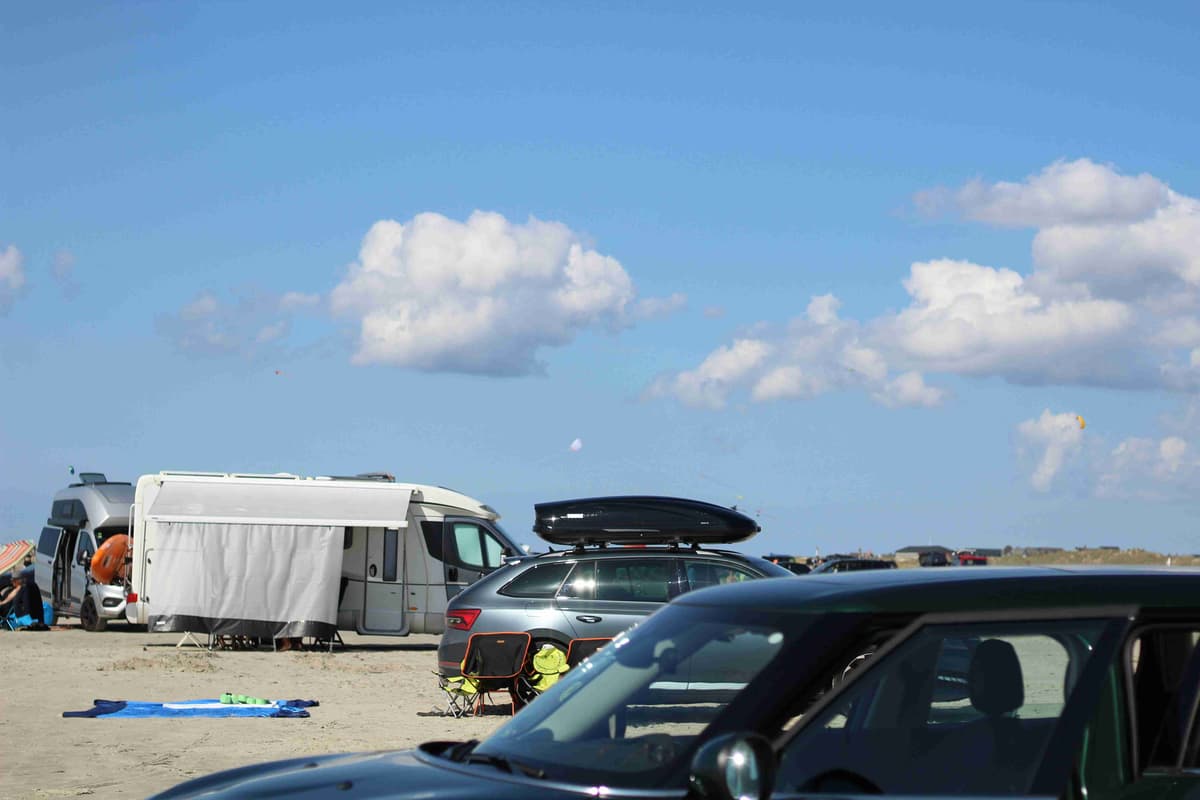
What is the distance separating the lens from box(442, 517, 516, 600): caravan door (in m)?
27.5

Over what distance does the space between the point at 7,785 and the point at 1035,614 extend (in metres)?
8.54

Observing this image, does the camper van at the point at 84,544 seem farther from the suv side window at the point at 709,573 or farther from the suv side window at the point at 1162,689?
the suv side window at the point at 1162,689

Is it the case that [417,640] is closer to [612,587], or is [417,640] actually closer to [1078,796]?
[612,587]

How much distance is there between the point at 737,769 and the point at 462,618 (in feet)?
38.8

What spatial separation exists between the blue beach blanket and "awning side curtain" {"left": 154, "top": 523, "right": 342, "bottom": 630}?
36.4 ft

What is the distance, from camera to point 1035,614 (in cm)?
402

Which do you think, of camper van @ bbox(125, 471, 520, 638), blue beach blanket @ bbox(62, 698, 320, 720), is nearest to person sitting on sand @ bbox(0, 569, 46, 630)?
camper van @ bbox(125, 471, 520, 638)

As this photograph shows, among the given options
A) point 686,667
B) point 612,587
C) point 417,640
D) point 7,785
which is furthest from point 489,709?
point 417,640

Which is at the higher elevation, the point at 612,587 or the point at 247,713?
the point at 612,587

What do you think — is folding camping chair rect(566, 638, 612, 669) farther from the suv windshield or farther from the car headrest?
the car headrest

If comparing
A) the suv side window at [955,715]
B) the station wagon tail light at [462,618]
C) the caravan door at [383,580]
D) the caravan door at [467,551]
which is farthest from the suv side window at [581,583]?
the caravan door at [383,580]

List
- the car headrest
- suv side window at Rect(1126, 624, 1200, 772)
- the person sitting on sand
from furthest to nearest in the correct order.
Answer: the person sitting on sand, the car headrest, suv side window at Rect(1126, 624, 1200, 772)

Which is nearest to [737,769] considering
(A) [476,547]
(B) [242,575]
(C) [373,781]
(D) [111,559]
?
(C) [373,781]

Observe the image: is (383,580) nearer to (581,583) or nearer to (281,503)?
(281,503)
